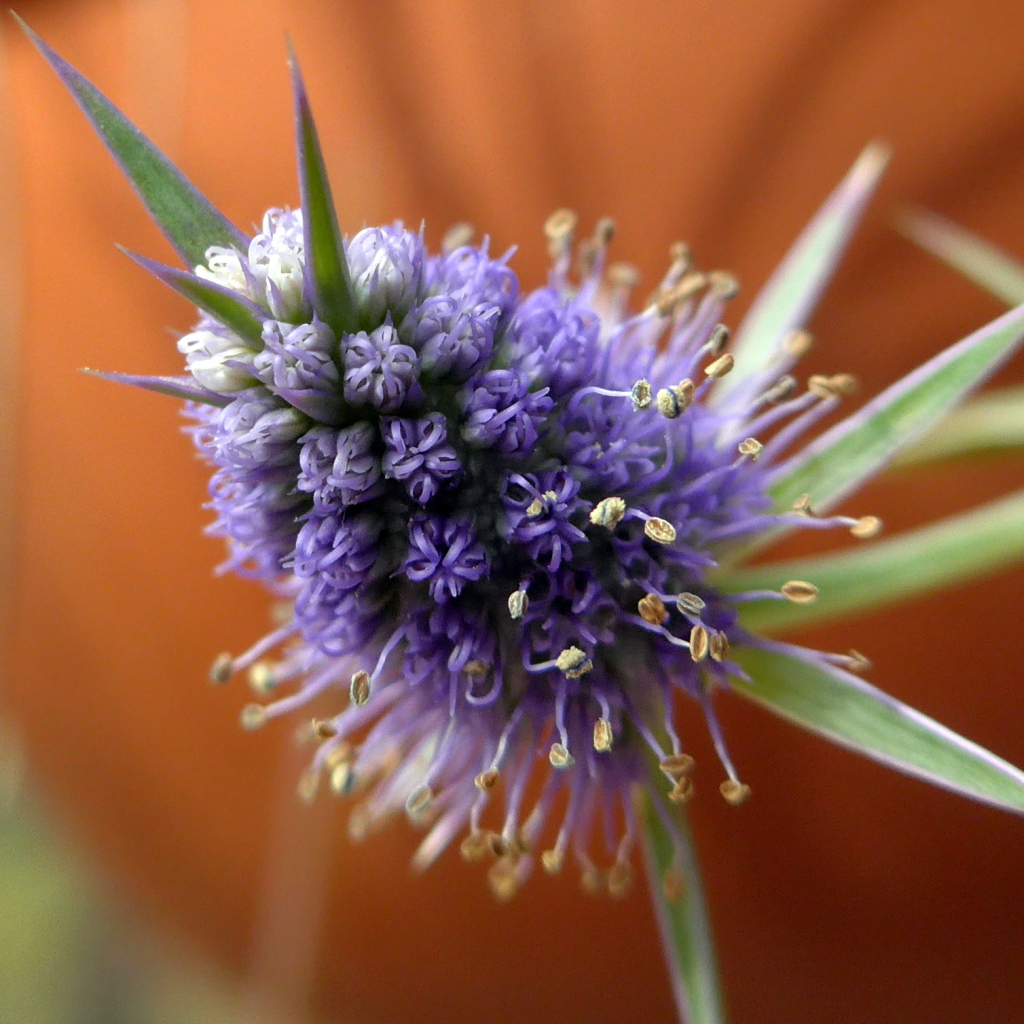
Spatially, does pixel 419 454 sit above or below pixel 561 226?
below

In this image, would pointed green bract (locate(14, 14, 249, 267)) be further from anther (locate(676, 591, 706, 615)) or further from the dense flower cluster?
anther (locate(676, 591, 706, 615))

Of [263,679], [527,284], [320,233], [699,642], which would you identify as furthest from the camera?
[527,284]

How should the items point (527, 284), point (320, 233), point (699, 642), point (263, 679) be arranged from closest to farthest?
point (320, 233)
point (699, 642)
point (263, 679)
point (527, 284)

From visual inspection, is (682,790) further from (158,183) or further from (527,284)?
(527,284)

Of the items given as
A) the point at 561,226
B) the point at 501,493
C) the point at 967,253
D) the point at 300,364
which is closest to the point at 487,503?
the point at 501,493

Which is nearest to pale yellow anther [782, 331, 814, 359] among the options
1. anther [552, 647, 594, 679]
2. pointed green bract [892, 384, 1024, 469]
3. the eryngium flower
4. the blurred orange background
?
the eryngium flower

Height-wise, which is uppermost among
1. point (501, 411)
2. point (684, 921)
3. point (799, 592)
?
point (501, 411)

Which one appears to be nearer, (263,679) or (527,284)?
(263,679)
